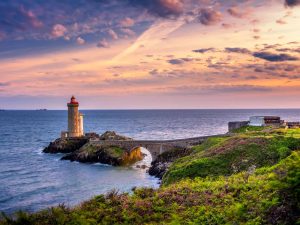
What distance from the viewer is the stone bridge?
2453 inches

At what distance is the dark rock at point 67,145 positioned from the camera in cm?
8894

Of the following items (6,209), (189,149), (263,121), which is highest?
(263,121)

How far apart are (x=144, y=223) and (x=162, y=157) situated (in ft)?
153

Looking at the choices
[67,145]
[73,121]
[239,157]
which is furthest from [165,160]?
→ [73,121]

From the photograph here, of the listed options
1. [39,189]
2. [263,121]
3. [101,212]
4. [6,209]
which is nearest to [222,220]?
[101,212]

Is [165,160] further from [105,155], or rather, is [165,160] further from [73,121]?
[73,121]

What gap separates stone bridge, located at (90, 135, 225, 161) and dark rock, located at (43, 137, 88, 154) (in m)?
11.9

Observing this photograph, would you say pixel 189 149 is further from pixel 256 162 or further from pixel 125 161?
pixel 256 162

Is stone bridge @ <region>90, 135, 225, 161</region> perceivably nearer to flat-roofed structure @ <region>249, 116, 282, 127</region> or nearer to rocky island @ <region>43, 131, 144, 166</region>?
rocky island @ <region>43, 131, 144, 166</region>

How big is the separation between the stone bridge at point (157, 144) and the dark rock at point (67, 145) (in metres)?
11.9

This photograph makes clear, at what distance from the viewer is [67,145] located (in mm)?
89625

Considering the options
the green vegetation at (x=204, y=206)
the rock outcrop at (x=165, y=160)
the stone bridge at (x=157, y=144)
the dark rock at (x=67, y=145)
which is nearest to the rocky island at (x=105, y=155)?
the stone bridge at (x=157, y=144)

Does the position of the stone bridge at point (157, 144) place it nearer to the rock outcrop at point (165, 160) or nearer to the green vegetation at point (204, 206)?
the rock outcrop at point (165, 160)

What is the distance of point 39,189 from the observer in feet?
167
